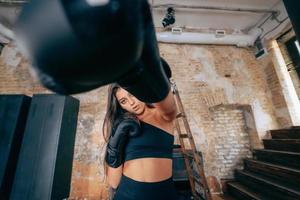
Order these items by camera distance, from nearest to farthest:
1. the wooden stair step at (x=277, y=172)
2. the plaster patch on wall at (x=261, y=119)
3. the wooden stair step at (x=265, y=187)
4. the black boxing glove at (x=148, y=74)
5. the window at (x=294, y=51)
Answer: the black boxing glove at (x=148, y=74), the wooden stair step at (x=265, y=187), the wooden stair step at (x=277, y=172), the plaster patch on wall at (x=261, y=119), the window at (x=294, y=51)

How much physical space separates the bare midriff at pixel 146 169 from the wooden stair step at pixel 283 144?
138 inches

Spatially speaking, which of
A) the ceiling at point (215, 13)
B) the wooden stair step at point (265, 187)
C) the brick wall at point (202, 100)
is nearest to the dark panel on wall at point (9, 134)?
the brick wall at point (202, 100)

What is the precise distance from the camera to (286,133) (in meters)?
3.99

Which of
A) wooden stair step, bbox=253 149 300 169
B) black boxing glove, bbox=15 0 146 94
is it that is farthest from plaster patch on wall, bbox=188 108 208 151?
black boxing glove, bbox=15 0 146 94

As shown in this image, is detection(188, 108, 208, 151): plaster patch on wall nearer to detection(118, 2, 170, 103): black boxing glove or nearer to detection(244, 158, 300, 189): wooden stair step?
detection(244, 158, 300, 189): wooden stair step

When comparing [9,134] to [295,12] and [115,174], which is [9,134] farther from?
[295,12]

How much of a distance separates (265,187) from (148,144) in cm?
332

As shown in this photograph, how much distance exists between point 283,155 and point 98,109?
3.86 meters

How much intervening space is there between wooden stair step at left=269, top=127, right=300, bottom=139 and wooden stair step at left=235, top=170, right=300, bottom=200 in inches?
42.0

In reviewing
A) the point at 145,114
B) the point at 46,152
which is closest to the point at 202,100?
the point at 46,152

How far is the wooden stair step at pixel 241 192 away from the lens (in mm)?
3269

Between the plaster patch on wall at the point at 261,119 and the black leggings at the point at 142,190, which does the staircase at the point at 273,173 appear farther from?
the black leggings at the point at 142,190

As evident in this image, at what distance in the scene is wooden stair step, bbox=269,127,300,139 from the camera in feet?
12.1

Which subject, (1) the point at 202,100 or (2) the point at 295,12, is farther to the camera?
(1) the point at 202,100
